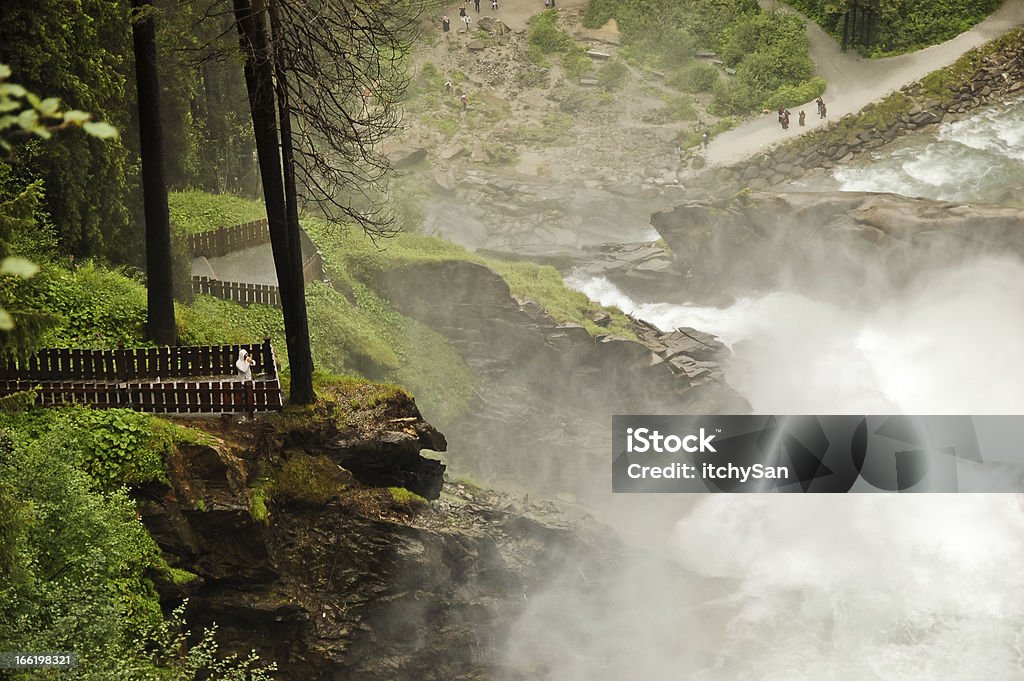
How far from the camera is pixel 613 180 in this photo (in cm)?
5800

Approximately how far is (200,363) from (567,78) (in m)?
51.1

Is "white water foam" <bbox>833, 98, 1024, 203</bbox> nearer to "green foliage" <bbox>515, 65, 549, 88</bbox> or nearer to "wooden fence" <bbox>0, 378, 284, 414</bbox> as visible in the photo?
"green foliage" <bbox>515, 65, 549, 88</bbox>

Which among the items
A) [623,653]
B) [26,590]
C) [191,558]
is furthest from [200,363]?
[623,653]

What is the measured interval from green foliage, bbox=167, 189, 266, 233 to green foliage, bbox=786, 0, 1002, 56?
4194 centimetres

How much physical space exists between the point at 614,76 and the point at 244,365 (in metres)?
50.9

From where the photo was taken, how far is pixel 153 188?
63.8 feet

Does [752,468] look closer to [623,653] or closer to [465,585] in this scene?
[623,653]

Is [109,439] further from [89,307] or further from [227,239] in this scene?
[227,239]

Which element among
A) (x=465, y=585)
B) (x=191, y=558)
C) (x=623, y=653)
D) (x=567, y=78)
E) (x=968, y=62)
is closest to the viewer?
(x=191, y=558)

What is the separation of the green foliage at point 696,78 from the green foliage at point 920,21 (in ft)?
27.0

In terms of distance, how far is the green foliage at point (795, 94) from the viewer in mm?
58656

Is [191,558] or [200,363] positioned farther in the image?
[200,363]

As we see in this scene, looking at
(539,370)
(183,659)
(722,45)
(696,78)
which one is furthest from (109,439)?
(722,45)

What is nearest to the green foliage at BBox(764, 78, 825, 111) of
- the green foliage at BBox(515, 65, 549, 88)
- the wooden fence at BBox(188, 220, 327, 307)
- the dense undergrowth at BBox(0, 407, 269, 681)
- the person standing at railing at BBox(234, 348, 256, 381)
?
the green foliage at BBox(515, 65, 549, 88)
